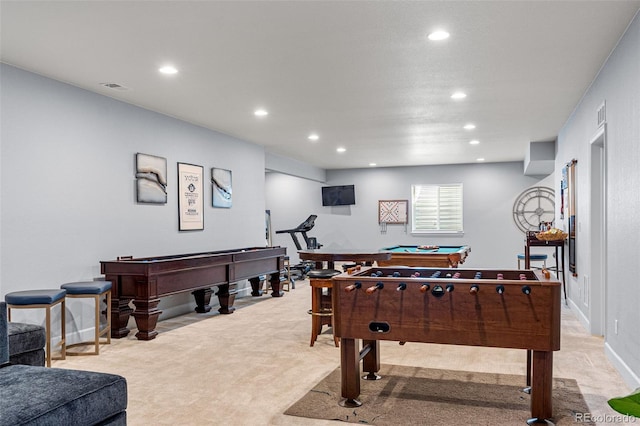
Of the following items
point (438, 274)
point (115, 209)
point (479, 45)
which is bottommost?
point (438, 274)

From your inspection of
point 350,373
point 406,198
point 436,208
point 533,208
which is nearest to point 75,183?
point 350,373

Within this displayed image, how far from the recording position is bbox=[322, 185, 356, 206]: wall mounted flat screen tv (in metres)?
12.2

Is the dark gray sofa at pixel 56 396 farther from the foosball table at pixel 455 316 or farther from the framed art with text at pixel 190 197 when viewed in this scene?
the framed art with text at pixel 190 197

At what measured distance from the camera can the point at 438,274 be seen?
333cm

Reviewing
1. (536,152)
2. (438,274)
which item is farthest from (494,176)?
(438,274)

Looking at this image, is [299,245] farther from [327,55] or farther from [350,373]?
[350,373]

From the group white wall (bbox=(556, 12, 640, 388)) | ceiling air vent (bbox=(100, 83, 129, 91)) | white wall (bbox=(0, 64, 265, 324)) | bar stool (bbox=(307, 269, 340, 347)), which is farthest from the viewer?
ceiling air vent (bbox=(100, 83, 129, 91))

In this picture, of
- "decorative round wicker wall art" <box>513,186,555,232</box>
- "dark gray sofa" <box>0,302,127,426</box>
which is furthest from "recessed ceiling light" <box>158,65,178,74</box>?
"decorative round wicker wall art" <box>513,186,555,232</box>

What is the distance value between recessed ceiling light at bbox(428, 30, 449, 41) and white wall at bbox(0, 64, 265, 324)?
3383 mm

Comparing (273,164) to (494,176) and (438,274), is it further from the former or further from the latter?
(438,274)

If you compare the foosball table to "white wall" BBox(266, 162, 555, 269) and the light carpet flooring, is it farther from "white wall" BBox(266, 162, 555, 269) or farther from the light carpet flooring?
"white wall" BBox(266, 162, 555, 269)

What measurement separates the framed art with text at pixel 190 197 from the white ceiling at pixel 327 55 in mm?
664

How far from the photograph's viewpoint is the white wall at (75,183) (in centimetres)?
420

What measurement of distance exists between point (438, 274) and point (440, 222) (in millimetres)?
8469
